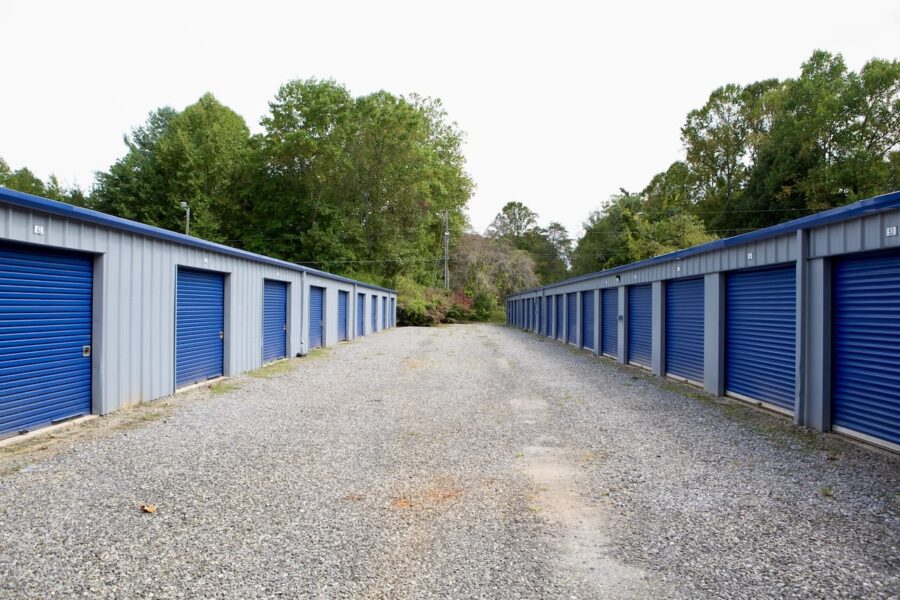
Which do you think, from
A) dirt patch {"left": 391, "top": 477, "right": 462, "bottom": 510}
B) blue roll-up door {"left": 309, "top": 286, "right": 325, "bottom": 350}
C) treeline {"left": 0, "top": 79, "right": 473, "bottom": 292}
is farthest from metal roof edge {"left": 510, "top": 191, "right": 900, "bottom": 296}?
treeline {"left": 0, "top": 79, "right": 473, "bottom": 292}

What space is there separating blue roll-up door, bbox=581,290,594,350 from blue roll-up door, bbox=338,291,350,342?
9.83 m

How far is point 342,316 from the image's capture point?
2327 centimetres

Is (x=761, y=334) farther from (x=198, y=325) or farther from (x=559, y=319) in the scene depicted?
(x=559, y=319)

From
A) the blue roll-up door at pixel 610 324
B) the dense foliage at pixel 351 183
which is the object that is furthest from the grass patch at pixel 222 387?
the dense foliage at pixel 351 183

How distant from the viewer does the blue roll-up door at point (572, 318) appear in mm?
21188

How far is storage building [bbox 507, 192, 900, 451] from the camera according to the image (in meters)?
5.86

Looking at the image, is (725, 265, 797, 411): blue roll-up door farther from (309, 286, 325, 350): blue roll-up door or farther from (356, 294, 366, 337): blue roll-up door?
(356, 294, 366, 337): blue roll-up door

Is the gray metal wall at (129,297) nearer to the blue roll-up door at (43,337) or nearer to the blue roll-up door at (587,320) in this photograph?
the blue roll-up door at (43,337)

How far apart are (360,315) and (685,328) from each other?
61.1 ft

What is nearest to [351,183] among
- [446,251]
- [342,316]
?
[446,251]

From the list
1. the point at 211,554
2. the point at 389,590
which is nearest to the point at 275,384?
the point at 211,554

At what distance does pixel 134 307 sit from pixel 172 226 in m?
35.8

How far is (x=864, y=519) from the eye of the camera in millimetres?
3947

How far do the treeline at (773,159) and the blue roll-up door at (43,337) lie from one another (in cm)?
3243
